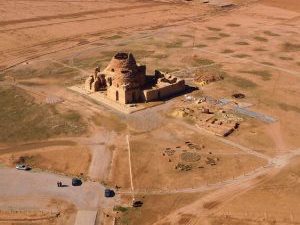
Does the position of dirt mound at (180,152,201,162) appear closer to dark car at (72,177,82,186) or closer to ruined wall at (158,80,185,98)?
dark car at (72,177,82,186)

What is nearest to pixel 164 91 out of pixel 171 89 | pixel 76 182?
pixel 171 89

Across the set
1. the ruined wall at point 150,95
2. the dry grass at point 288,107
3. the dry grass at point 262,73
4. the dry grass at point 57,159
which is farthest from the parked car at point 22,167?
the dry grass at point 262,73

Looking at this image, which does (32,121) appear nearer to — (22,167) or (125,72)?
(22,167)

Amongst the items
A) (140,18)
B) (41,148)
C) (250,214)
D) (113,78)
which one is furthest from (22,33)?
(250,214)

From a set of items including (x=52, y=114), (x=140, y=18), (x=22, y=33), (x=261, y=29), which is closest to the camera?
(x=52, y=114)

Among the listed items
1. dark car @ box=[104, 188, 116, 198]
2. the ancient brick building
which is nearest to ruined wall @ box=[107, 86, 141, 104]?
the ancient brick building

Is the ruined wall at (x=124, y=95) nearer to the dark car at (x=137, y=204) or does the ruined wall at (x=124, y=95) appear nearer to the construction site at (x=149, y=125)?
the construction site at (x=149, y=125)

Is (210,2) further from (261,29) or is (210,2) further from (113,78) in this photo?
(113,78)
